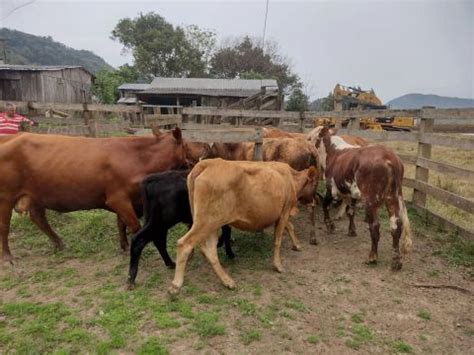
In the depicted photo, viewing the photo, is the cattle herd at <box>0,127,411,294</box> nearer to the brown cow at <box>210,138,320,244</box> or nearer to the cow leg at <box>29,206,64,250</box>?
the cow leg at <box>29,206,64,250</box>

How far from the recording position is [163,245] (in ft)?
→ 16.0

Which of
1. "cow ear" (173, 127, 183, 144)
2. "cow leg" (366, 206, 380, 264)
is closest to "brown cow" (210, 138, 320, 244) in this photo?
"cow leg" (366, 206, 380, 264)

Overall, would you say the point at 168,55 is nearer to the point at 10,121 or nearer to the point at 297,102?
the point at 297,102

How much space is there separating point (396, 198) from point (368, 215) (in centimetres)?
41

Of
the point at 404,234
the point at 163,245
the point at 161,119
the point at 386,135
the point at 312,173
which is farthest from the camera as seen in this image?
the point at 161,119

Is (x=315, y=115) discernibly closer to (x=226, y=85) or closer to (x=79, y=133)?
(x=79, y=133)

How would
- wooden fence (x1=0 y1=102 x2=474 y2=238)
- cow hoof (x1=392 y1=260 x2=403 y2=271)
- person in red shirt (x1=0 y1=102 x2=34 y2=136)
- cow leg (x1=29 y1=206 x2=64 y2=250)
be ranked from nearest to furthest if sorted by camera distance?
cow hoof (x1=392 y1=260 x2=403 y2=271) < cow leg (x1=29 y1=206 x2=64 y2=250) < wooden fence (x1=0 y1=102 x2=474 y2=238) < person in red shirt (x1=0 y1=102 x2=34 y2=136)

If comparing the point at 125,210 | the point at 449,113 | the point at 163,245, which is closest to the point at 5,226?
the point at 125,210

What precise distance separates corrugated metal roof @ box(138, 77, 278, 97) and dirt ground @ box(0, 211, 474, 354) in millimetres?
27323

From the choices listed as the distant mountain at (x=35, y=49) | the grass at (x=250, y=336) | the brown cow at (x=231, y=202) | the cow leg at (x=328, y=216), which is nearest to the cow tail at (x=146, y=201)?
the brown cow at (x=231, y=202)

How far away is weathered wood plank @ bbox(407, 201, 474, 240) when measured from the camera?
235 inches

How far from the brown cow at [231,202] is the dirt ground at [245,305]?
39cm

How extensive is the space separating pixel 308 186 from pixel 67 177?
3.34 meters

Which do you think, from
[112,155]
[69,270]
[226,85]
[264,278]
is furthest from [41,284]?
[226,85]
